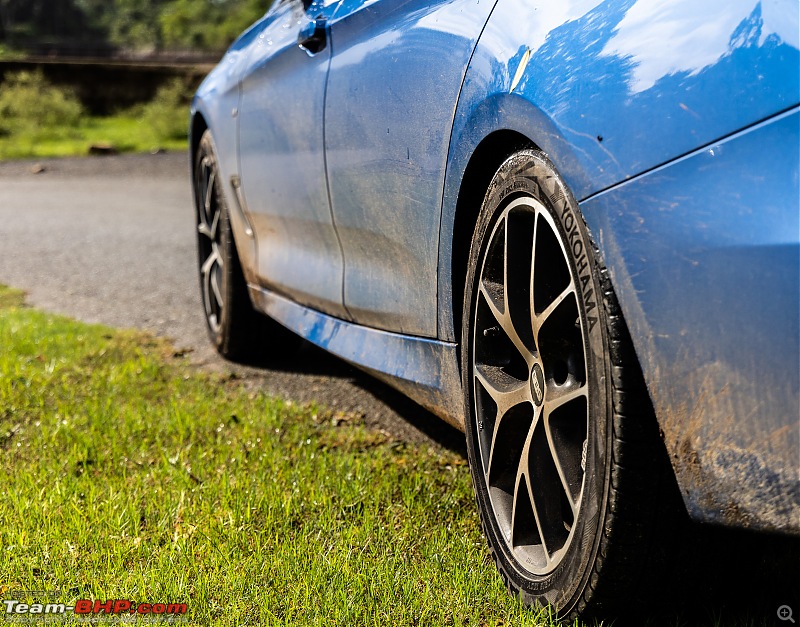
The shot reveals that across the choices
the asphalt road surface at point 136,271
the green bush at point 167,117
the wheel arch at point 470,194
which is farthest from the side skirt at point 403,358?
the green bush at point 167,117

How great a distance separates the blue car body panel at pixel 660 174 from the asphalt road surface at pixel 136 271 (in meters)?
1.27

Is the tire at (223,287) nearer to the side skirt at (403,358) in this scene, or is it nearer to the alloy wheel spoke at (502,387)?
the side skirt at (403,358)

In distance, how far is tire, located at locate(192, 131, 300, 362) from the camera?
4.47m

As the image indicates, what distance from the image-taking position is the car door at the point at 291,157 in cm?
320

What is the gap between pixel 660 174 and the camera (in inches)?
63.8

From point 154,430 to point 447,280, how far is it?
4.95 ft

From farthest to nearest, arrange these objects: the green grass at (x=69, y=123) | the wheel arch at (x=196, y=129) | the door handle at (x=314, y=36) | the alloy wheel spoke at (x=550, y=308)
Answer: the green grass at (x=69, y=123)
the wheel arch at (x=196, y=129)
the door handle at (x=314, y=36)
the alloy wheel spoke at (x=550, y=308)

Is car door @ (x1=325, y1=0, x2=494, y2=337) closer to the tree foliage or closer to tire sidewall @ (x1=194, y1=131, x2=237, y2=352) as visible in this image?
tire sidewall @ (x1=194, y1=131, x2=237, y2=352)

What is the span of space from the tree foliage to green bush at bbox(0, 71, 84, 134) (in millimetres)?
62677

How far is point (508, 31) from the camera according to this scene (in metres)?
2.05

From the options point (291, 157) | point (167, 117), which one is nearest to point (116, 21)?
point (167, 117)

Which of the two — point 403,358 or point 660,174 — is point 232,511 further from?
point 660,174

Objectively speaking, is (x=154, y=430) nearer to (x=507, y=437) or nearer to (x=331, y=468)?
(x=331, y=468)

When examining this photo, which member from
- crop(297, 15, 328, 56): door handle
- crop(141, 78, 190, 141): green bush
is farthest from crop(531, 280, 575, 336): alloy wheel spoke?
crop(141, 78, 190, 141): green bush
